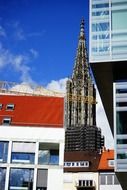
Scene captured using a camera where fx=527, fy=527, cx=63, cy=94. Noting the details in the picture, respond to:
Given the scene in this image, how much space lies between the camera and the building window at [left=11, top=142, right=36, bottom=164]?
47062 mm

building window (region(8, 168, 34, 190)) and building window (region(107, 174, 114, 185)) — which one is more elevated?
building window (region(107, 174, 114, 185))

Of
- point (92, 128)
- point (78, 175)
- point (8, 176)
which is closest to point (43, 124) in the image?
point (8, 176)

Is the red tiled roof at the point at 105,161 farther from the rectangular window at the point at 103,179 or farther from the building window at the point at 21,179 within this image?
the building window at the point at 21,179

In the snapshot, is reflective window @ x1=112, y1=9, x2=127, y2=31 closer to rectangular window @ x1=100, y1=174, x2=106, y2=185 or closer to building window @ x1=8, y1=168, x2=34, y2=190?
building window @ x1=8, y1=168, x2=34, y2=190

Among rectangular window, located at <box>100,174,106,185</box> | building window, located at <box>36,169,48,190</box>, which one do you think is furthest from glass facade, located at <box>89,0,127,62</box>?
rectangular window, located at <box>100,174,106,185</box>

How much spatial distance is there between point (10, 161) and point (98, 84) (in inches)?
563

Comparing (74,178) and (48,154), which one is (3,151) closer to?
(48,154)

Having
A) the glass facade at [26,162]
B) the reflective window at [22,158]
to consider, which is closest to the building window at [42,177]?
the glass facade at [26,162]

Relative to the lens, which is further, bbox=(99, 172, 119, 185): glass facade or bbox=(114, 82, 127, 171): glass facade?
bbox=(99, 172, 119, 185): glass facade

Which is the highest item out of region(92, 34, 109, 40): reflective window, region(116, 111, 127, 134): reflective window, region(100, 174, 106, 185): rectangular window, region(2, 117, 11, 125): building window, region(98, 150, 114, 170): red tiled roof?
region(92, 34, 109, 40): reflective window

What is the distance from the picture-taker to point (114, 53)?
33.2 m

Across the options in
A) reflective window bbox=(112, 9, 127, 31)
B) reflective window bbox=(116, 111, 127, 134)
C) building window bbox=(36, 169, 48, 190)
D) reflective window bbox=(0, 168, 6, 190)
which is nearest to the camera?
reflective window bbox=(116, 111, 127, 134)

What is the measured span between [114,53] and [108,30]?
162 cm

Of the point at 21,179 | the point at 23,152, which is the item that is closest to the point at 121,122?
the point at 21,179
